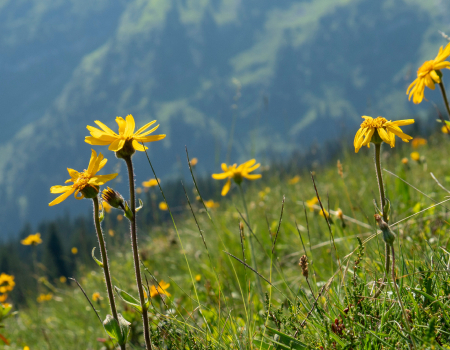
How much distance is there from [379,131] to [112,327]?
4.62 feet

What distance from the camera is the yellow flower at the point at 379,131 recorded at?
1505mm

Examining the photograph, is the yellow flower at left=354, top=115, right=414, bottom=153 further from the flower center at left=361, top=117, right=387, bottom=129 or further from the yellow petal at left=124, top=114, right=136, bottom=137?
the yellow petal at left=124, top=114, right=136, bottom=137

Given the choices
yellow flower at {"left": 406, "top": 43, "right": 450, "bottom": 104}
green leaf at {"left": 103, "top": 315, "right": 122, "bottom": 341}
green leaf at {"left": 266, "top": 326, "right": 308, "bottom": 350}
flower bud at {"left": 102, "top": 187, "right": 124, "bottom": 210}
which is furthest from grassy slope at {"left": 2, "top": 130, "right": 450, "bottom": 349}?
yellow flower at {"left": 406, "top": 43, "right": 450, "bottom": 104}

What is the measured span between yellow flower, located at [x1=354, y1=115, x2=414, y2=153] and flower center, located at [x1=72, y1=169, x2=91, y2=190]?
122 cm

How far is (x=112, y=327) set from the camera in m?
1.30

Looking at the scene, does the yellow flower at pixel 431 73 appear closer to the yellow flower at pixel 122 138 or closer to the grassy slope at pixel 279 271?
the grassy slope at pixel 279 271

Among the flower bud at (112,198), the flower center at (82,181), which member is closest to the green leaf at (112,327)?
the flower bud at (112,198)

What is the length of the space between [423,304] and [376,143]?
71cm

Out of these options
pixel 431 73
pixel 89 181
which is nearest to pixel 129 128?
pixel 89 181

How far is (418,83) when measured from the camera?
169 cm

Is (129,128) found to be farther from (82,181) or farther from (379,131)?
(379,131)

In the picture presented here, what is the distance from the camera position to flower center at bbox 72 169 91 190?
144 cm

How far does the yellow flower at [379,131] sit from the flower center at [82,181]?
1223 mm

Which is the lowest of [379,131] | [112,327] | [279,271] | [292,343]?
[292,343]
